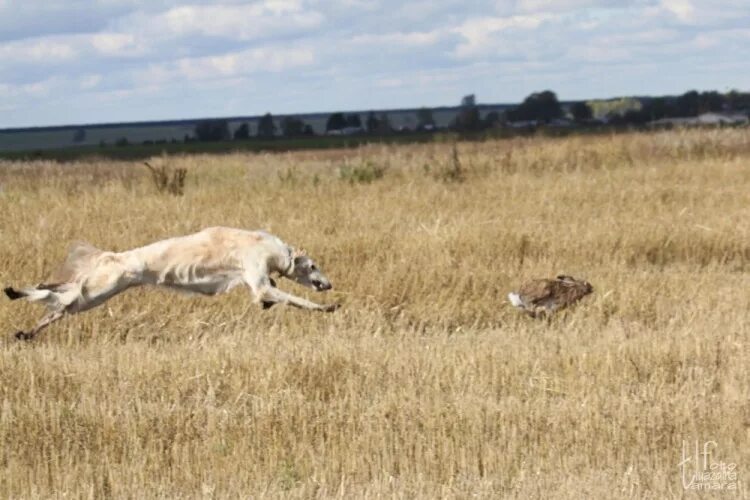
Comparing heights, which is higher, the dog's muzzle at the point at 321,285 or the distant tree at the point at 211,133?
the dog's muzzle at the point at 321,285

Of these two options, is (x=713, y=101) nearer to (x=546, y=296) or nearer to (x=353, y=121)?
(x=353, y=121)

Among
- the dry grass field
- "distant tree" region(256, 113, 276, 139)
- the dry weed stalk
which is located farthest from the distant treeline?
the dry grass field

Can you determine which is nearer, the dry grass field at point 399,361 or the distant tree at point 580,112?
A: the dry grass field at point 399,361

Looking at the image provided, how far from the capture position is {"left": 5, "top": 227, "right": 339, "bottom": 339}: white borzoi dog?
8539mm

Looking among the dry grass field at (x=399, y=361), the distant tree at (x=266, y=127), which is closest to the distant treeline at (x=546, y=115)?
the distant tree at (x=266, y=127)

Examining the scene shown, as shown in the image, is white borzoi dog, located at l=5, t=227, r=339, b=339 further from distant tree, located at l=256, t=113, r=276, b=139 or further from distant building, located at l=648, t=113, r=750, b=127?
distant tree, located at l=256, t=113, r=276, b=139

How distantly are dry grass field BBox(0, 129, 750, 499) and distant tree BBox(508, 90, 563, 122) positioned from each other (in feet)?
246

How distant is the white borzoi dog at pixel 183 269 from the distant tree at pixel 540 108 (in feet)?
267

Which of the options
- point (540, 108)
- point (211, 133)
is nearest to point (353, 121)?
point (211, 133)

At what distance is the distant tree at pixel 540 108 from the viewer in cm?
9050

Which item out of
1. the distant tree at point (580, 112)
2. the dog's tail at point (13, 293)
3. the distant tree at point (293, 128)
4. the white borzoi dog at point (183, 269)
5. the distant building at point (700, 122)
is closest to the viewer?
the dog's tail at point (13, 293)

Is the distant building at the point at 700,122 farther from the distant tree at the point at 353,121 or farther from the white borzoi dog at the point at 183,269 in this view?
the distant tree at the point at 353,121

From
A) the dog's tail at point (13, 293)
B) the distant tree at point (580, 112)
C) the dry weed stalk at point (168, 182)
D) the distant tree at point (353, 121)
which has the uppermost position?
the dog's tail at point (13, 293)

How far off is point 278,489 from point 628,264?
7.75m
